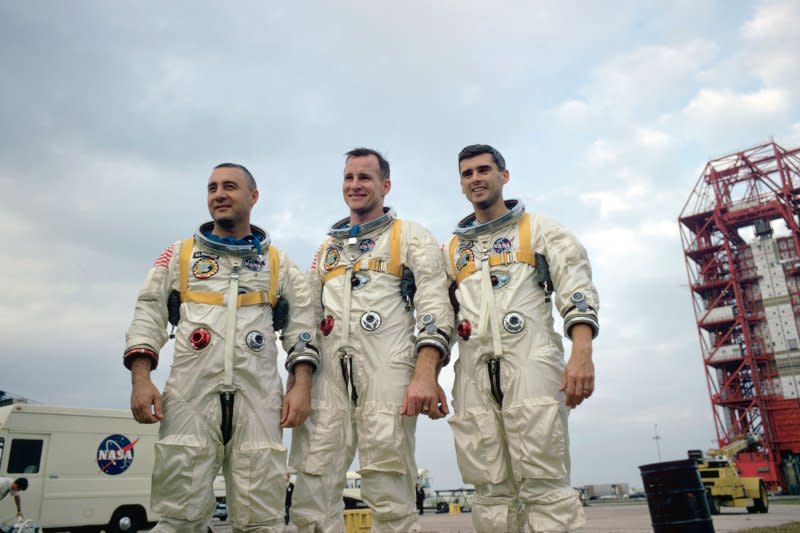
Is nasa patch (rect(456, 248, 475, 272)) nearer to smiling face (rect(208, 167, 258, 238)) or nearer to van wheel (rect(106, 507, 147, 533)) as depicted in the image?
smiling face (rect(208, 167, 258, 238))

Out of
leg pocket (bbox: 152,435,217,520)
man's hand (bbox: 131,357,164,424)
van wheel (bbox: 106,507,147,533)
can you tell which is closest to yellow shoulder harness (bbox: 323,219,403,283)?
man's hand (bbox: 131,357,164,424)

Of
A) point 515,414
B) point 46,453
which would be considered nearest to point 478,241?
point 515,414

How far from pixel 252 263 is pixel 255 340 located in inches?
26.7

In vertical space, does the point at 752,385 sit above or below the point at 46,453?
above

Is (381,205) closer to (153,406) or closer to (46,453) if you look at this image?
(153,406)

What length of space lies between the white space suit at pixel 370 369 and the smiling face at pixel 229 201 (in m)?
0.75

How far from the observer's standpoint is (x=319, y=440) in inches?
158

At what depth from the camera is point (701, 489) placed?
22.0ft

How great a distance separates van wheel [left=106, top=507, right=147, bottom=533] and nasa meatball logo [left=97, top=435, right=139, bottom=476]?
0.97m

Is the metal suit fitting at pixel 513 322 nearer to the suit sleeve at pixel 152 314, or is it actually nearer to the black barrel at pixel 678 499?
the suit sleeve at pixel 152 314

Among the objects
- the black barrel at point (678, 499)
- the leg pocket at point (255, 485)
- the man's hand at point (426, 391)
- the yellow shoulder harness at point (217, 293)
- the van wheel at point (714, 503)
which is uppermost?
the yellow shoulder harness at point (217, 293)

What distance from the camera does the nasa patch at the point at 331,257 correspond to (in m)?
4.77

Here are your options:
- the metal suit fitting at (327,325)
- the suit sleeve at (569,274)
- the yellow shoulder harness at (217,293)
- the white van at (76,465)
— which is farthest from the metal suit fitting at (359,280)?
the white van at (76,465)

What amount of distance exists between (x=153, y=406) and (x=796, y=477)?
54534mm
